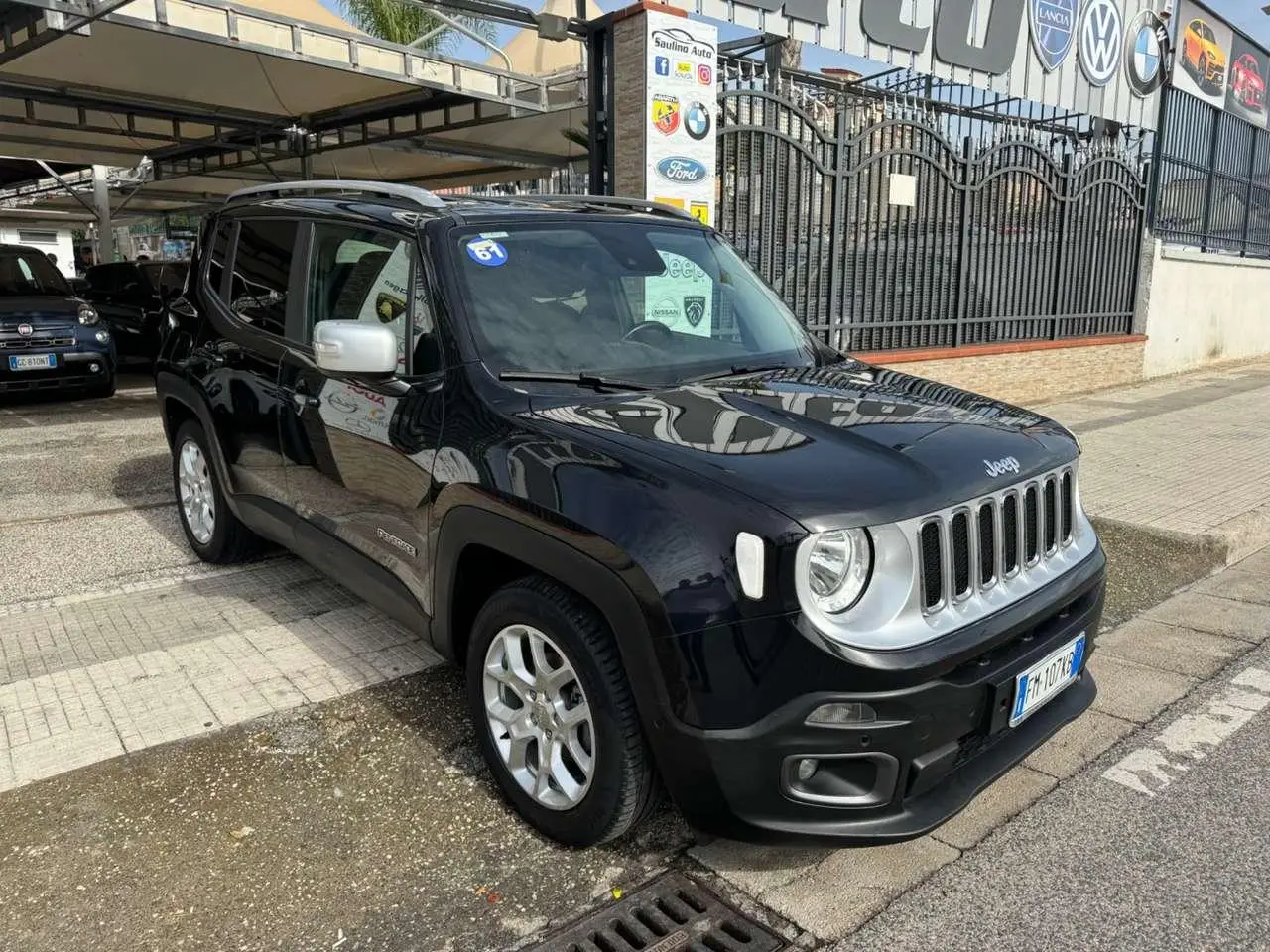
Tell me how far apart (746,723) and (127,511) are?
546 cm

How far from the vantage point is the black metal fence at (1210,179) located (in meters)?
13.4

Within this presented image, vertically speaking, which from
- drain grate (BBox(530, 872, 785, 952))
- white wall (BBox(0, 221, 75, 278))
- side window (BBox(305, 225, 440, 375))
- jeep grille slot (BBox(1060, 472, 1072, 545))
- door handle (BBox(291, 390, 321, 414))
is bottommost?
drain grate (BBox(530, 872, 785, 952))

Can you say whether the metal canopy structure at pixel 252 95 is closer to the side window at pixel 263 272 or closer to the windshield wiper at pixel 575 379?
the side window at pixel 263 272

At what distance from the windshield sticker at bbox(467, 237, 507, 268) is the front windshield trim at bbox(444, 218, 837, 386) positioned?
1 cm

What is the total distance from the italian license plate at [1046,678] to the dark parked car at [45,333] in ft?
35.3

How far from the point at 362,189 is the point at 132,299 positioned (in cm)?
1280

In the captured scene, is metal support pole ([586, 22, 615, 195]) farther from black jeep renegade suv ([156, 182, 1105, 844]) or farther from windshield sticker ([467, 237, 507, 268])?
windshield sticker ([467, 237, 507, 268])

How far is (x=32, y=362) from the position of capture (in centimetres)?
1028

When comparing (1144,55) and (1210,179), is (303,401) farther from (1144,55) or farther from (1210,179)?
(1210,179)

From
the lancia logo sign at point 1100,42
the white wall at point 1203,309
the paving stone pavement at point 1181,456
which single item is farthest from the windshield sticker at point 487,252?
the white wall at point 1203,309

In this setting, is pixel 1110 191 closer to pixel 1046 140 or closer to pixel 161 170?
pixel 1046 140

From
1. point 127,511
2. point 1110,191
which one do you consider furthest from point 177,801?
point 1110,191

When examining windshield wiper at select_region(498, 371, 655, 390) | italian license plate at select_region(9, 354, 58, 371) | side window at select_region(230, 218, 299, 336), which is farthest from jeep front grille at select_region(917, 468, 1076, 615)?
italian license plate at select_region(9, 354, 58, 371)

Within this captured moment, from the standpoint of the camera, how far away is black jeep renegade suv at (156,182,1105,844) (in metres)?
2.31
